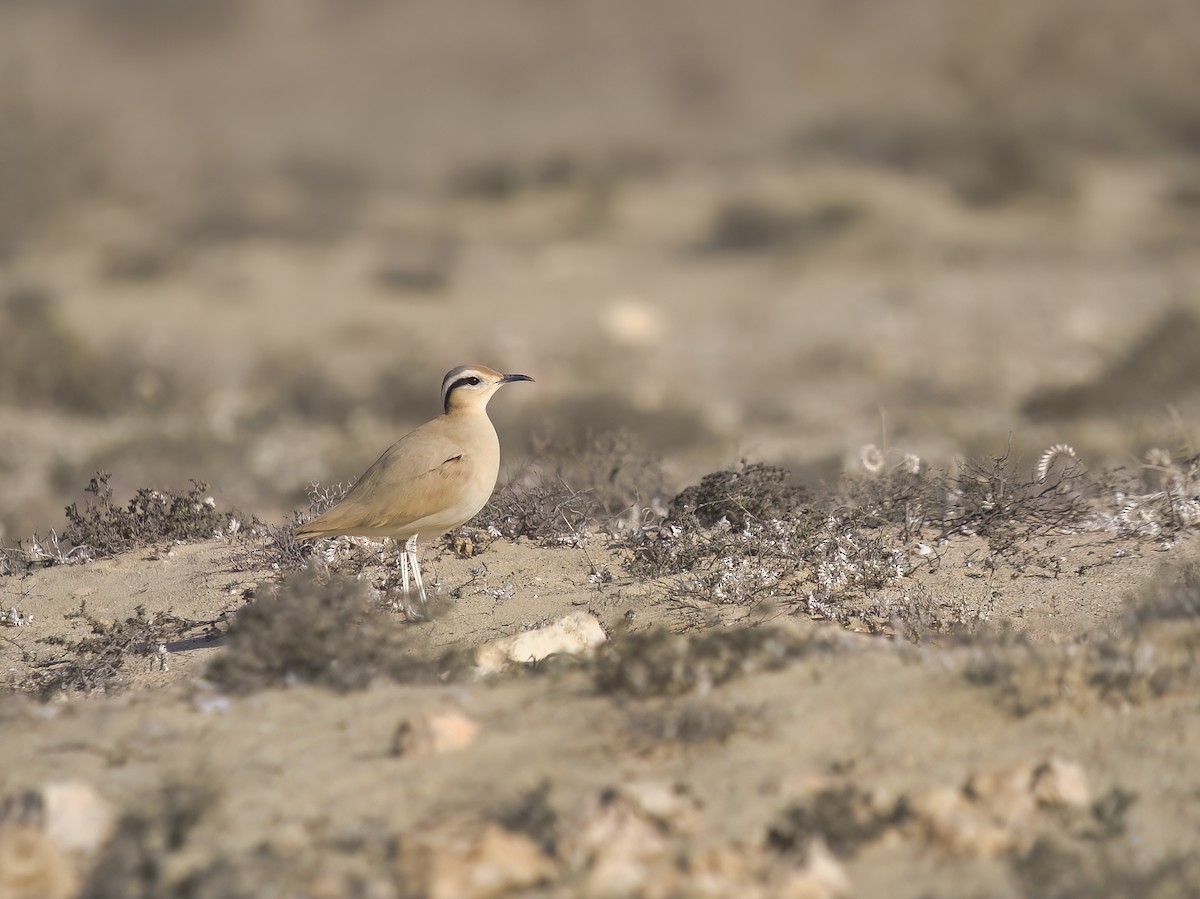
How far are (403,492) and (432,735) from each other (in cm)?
222

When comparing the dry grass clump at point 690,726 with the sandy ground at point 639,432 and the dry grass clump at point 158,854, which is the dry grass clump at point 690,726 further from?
the dry grass clump at point 158,854

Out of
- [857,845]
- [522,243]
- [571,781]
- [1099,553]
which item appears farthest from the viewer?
[522,243]

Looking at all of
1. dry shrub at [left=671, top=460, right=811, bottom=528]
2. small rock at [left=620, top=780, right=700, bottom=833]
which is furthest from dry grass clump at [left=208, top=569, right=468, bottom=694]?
dry shrub at [left=671, top=460, right=811, bottom=528]

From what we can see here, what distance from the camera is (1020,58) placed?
1879 inches

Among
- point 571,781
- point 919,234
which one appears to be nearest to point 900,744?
point 571,781

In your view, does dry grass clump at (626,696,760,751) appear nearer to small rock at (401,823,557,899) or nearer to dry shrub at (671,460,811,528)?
small rock at (401,823,557,899)

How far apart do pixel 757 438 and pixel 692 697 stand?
31.2ft

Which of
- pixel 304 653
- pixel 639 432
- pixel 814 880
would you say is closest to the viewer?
pixel 814 880

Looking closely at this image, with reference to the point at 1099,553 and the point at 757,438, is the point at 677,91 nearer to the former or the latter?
the point at 757,438

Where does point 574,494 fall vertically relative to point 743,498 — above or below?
above

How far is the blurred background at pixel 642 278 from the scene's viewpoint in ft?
44.8

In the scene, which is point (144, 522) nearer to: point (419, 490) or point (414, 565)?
point (414, 565)

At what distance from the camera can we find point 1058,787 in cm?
339

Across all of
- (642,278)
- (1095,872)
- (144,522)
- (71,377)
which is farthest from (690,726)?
(642,278)
